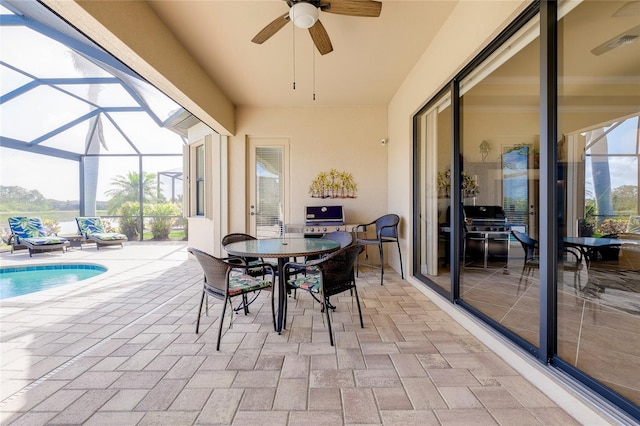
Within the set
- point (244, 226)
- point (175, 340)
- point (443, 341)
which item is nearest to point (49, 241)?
point (244, 226)

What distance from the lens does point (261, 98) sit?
4559 millimetres

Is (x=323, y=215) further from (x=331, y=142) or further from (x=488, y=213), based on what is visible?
(x=488, y=213)

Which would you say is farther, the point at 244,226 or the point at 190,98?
the point at 244,226

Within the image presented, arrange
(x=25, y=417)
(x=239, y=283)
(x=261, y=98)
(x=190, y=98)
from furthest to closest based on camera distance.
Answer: (x=261, y=98)
(x=190, y=98)
(x=239, y=283)
(x=25, y=417)

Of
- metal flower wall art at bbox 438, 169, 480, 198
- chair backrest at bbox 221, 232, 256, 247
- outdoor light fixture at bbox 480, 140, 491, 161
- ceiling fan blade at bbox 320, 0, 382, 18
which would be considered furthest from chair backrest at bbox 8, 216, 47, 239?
outdoor light fixture at bbox 480, 140, 491, 161

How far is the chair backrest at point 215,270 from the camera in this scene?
2068 millimetres

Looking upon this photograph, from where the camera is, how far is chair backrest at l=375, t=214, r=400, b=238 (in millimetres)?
4020

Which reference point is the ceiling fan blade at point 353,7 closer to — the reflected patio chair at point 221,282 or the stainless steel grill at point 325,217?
the reflected patio chair at point 221,282

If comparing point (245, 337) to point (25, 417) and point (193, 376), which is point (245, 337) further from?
point (25, 417)

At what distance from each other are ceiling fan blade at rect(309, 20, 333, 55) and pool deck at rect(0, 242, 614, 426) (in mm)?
2636

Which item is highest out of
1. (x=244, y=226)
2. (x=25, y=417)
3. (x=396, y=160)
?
(x=396, y=160)

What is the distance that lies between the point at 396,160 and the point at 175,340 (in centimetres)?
386

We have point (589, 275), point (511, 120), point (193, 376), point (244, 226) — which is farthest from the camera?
point (244, 226)

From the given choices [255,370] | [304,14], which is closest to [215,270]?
[255,370]
